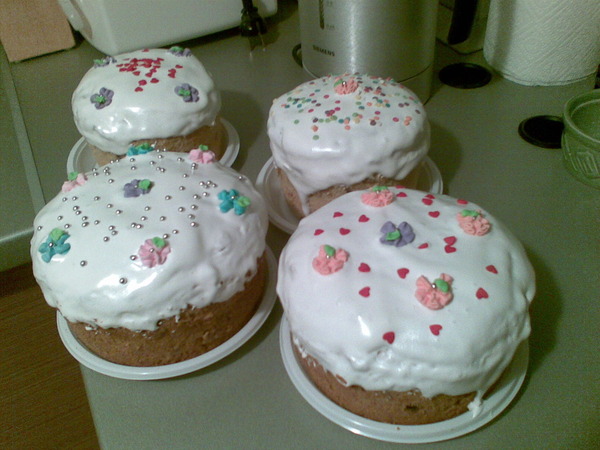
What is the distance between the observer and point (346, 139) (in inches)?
36.5

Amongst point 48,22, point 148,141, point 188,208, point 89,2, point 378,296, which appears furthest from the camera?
point 48,22

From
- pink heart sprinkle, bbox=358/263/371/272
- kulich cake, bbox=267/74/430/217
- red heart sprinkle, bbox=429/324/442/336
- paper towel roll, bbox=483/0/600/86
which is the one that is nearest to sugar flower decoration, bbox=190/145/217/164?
kulich cake, bbox=267/74/430/217

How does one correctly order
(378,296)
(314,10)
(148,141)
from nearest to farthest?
(378,296), (148,141), (314,10)

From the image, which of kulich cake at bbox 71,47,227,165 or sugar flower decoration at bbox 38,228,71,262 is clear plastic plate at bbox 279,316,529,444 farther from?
kulich cake at bbox 71,47,227,165

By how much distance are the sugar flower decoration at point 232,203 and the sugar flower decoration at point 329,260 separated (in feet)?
0.54

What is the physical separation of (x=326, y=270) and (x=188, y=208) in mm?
246

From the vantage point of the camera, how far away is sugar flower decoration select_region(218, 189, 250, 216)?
81cm

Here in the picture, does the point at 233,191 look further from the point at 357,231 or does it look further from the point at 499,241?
the point at 499,241

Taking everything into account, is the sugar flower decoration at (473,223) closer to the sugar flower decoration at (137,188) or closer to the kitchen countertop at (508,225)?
the kitchen countertop at (508,225)

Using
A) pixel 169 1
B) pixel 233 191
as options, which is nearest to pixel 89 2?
pixel 169 1

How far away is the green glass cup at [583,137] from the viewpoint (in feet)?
3.40

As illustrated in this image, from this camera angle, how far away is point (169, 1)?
1.48 metres

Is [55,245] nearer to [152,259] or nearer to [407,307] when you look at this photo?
[152,259]

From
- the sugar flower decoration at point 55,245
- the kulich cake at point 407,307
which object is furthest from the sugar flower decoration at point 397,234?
the sugar flower decoration at point 55,245
